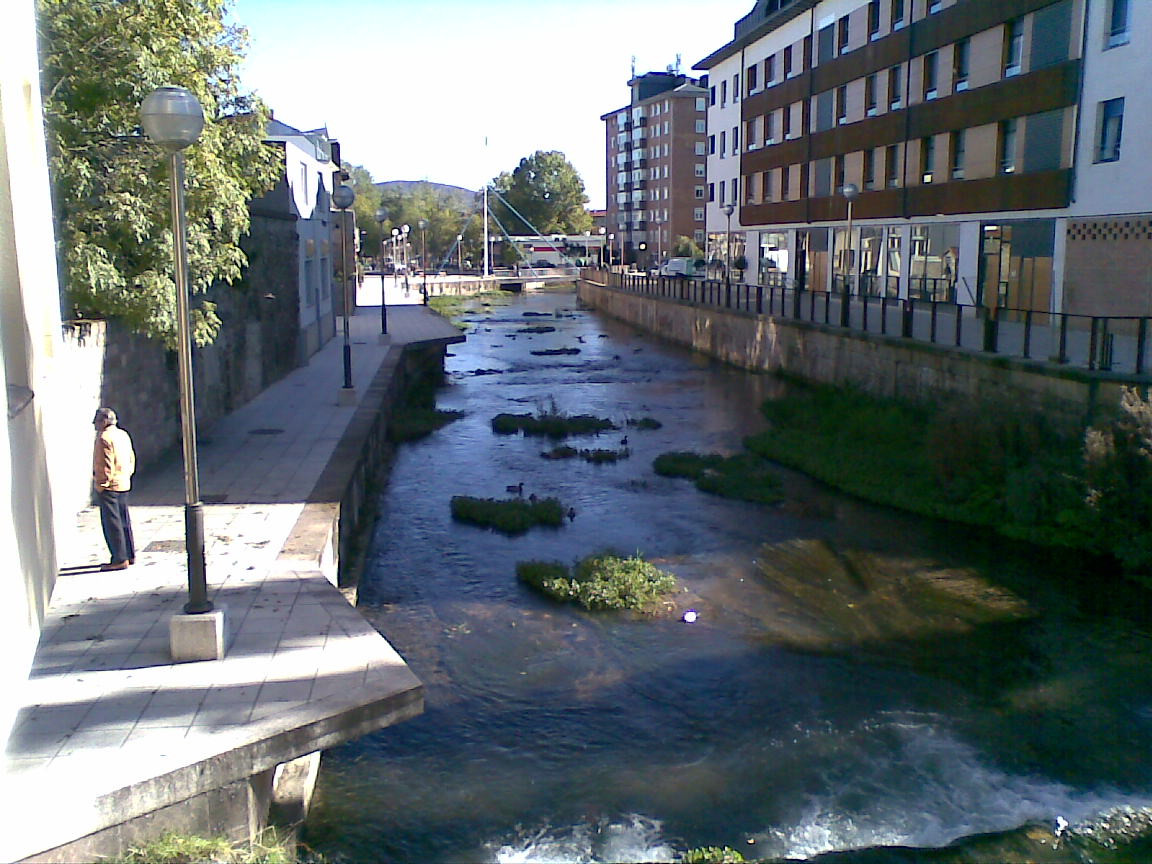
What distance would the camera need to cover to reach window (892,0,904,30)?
108 feet

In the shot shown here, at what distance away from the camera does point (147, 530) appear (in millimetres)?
10992

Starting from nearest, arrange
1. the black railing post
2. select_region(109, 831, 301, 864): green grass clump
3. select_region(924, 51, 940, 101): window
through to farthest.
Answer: select_region(109, 831, 301, 864): green grass clump < the black railing post < select_region(924, 51, 940, 101): window

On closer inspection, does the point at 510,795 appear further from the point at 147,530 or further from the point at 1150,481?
the point at 1150,481

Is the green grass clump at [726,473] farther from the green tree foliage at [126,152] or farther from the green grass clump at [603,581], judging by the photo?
the green tree foliage at [126,152]

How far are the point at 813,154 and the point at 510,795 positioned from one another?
1386 inches

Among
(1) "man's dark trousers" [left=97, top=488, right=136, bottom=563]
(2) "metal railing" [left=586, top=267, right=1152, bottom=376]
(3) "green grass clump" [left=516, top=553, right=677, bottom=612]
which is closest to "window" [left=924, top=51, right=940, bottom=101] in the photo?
(2) "metal railing" [left=586, top=267, right=1152, bottom=376]

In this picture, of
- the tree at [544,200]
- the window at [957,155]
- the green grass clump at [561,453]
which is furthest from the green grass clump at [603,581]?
the tree at [544,200]

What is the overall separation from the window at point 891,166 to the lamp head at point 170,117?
2952cm

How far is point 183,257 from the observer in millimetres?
7066

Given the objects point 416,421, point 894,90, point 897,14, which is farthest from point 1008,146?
point 416,421

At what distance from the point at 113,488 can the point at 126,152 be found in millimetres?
4463

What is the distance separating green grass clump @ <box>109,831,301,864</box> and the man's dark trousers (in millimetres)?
4031

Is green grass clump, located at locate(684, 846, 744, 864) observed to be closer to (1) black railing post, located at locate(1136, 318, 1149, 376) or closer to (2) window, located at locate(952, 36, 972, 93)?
(1) black railing post, located at locate(1136, 318, 1149, 376)

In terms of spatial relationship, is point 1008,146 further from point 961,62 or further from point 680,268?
point 680,268
